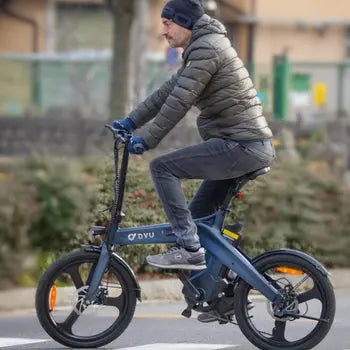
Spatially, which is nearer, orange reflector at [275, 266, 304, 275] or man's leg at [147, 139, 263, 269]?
man's leg at [147, 139, 263, 269]

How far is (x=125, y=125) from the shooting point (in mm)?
7281

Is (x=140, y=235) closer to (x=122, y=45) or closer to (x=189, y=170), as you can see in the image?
(x=189, y=170)

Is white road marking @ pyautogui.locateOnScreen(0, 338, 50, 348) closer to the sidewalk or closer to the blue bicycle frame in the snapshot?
the blue bicycle frame

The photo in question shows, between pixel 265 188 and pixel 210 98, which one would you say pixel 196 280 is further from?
pixel 265 188

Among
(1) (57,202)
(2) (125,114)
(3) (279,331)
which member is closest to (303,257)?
(3) (279,331)

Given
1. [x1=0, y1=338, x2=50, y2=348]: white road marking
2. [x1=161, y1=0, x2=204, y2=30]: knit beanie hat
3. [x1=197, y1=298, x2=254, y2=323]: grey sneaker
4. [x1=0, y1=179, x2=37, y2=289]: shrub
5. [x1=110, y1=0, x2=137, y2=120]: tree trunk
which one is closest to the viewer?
[x1=161, y1=0, x2=204, y2=30]: knit beanie hat

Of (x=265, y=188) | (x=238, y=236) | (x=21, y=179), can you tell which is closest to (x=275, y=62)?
(x=265, y=188)

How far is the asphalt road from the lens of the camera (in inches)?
302

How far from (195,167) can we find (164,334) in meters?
1.52

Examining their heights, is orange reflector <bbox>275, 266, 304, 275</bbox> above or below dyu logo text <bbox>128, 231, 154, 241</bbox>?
below

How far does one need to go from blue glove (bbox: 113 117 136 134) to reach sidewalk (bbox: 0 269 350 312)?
4.40 ft

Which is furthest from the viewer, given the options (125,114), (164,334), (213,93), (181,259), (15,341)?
(125,114)

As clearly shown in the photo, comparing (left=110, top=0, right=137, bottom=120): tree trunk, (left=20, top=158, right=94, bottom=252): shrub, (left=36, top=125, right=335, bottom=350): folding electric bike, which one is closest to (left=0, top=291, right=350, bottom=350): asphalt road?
(left=36, top=125, right=335, bottom=350): folding electric bike

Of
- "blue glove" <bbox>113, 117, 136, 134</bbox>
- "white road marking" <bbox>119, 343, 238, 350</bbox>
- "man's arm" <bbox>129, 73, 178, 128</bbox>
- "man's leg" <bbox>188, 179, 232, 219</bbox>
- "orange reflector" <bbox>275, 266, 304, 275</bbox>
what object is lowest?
"white road marking" <bbox>119, 343, 238, 350</bbox>
